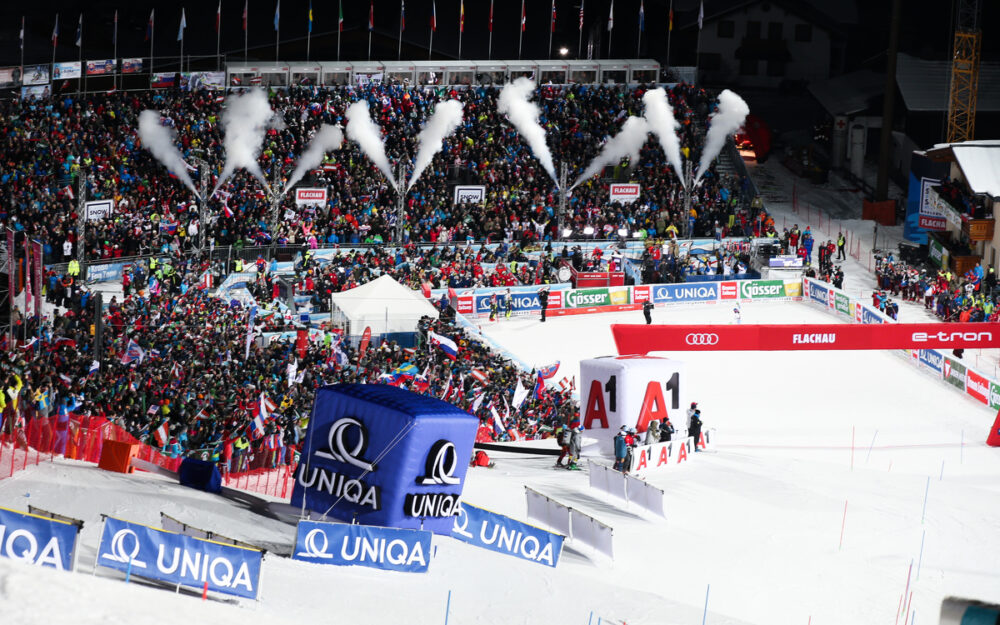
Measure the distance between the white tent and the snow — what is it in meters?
7.66

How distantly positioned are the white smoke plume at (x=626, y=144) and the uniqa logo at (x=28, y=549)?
3644 cm

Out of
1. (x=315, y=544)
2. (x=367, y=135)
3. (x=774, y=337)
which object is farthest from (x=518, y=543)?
(x=367, y=135)

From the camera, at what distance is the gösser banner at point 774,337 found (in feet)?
86.7

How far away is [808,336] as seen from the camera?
27188 mm

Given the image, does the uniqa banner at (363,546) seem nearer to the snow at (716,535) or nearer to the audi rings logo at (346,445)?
the snow at (716,535)

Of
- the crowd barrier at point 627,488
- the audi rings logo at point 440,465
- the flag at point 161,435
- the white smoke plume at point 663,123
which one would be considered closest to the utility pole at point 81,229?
the flag at point 161,435

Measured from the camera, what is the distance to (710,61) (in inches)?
2482

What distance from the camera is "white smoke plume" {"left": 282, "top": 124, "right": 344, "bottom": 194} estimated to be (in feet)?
148

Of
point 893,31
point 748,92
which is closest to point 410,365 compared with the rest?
point 893,31

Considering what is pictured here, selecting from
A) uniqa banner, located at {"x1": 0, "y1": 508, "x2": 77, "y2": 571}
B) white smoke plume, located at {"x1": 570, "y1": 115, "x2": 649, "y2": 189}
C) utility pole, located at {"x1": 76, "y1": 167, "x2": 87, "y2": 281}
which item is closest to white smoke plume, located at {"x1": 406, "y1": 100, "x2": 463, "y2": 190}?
white smoke plume, located at {"x1": 570, "y1": 115, "x2": 649, "y2": 189}

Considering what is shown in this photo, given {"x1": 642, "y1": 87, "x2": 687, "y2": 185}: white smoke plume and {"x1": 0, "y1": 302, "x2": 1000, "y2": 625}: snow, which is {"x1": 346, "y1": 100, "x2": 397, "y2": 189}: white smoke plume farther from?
{"x1": 0, "y1": 302, "x2": 1000, "y2": 625}: snow

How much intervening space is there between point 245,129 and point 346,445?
2852 cm

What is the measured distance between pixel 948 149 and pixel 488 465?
92.1 ft

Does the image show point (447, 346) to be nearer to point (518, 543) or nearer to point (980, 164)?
point (518, 543)
